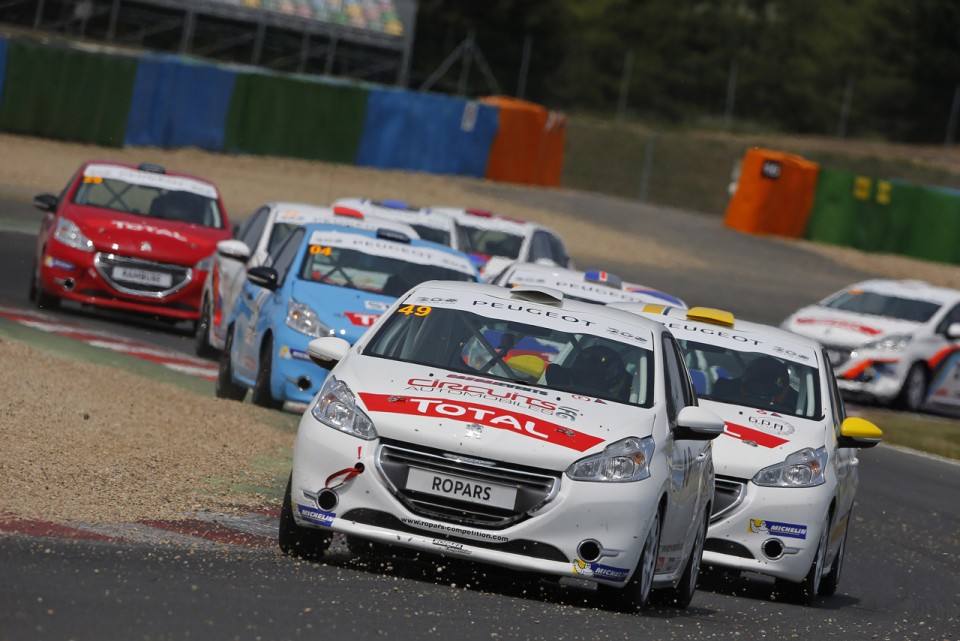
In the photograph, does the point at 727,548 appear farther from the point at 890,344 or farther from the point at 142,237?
the point at 890,344

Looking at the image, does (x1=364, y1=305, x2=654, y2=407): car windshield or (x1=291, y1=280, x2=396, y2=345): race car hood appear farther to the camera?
(x1=291, y1=280, x2=396, y2=345): race car hood

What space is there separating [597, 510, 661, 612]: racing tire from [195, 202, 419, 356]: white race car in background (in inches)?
330

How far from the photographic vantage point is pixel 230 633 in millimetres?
6609

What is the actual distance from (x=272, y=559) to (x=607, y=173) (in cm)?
4725

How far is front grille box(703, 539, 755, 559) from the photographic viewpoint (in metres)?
10.5

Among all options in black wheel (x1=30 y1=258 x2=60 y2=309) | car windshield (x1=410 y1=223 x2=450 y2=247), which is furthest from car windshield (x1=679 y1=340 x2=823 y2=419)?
black wheel (x1=30 y1=258 x2=60 y2=309)

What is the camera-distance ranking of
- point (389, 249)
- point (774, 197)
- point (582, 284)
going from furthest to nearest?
point (774, 197) → point (389, 249) → point (582, 284)

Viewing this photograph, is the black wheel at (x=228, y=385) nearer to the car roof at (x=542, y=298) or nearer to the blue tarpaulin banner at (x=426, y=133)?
the car roof at (x=542, y=298)

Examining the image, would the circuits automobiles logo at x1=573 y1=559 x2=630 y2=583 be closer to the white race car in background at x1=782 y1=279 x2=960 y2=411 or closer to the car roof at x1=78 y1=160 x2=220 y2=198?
the car roof at x1=78 y1=160 x2=220 y2=198

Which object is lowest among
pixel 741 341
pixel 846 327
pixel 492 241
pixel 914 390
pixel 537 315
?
pixel 914 390

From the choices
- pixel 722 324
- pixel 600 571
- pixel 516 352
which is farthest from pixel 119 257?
pixel 600 571

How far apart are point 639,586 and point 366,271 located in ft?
23.7

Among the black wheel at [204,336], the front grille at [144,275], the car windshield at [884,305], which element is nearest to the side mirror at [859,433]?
the black wheel at [204,336]

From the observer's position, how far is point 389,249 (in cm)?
1548
